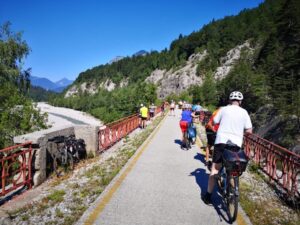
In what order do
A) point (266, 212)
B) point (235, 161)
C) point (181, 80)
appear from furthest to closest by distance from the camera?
point (181, 80), point (266, 212), point (235, 161)

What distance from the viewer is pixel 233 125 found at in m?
5.45

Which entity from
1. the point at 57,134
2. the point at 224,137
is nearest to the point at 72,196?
the point at 57,134

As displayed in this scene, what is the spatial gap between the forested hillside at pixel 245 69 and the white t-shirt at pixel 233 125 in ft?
46.3

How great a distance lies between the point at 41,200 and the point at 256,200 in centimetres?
458

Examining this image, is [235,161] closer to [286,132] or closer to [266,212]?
[266,212]

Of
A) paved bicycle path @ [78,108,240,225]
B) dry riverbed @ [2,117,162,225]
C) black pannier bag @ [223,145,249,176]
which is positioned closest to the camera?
black pannier bag @ [223,145,249,176]

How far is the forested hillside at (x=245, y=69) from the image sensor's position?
28641mm

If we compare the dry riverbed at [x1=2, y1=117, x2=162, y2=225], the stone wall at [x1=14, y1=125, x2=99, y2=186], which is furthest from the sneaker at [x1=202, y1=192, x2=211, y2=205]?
the stone wall at [x1=14, y1=125, x2=99, y2=186]

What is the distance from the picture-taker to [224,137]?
17.9 ft

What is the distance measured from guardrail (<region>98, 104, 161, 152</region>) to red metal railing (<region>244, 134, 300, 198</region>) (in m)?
5.57

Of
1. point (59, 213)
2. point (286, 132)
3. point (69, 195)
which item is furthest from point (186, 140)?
point (286, 132)

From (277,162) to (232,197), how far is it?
4.10 metres

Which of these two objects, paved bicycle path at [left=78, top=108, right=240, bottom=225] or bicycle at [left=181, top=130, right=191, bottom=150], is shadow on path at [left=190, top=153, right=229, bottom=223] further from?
bicycle at [left=181, top=130, right=191, bottom=150]

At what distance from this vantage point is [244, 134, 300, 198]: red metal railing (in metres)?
6.81
